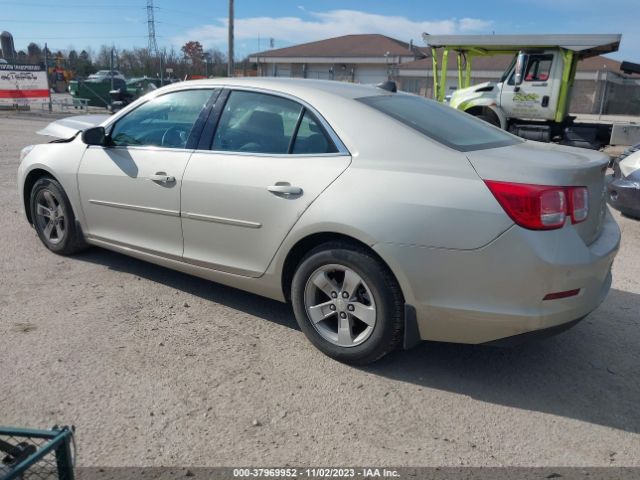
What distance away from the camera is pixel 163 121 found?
421 cm

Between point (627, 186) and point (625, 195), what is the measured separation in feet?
0.40

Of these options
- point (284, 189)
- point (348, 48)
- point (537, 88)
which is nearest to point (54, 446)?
point (284, 189)

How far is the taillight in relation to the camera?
271cm

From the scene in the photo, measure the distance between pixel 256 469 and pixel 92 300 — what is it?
2.26 meters

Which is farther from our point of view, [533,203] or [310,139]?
[310,139]

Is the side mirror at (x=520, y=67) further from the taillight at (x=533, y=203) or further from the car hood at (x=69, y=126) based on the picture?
the taillight at (x=533, y=203)

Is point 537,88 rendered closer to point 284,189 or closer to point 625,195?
point 625,195

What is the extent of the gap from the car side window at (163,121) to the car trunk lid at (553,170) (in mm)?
2041

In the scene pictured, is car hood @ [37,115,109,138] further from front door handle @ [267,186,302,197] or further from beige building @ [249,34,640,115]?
beige building @ [249,34,640,115]

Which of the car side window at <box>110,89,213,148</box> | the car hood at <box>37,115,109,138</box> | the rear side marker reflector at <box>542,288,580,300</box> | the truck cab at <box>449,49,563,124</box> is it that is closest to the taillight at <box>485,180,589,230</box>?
the rear side marker reflector at <box>542,288,580,300</box>

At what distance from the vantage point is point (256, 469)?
2428mm

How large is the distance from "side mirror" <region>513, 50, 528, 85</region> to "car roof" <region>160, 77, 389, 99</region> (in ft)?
34.0

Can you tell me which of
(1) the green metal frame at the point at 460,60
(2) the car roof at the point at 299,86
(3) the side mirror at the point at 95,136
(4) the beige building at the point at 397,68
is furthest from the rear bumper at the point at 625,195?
(4) the beige building at the point at 397,68

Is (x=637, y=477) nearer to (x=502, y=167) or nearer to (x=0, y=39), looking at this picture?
(x=502, y=167)
